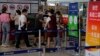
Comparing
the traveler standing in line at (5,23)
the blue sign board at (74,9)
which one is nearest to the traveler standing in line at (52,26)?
the blue sign board at (74,9)

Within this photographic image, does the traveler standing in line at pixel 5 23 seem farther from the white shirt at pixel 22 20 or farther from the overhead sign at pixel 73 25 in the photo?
the overhead sign at pixel 73 25

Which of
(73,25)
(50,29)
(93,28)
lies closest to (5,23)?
(50,29)

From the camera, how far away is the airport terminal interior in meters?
8.37

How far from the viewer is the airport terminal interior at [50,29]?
27.5ft

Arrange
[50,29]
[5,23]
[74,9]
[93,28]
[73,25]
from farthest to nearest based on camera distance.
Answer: [5,23] < [74,9] < [73,25] < [50,29] < [93,28]

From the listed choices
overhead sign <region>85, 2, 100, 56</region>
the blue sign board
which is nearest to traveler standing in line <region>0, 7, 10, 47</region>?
the blue sign board

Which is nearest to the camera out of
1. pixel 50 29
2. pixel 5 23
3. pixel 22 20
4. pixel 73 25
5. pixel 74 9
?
pixel 50 29

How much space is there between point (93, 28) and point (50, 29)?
359 cm

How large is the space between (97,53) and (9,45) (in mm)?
6650

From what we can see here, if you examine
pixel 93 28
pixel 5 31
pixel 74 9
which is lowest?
pixel 5 31

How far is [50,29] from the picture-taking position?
11711mm

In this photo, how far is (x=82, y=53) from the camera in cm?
1129

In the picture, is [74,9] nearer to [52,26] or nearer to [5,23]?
[52,26]

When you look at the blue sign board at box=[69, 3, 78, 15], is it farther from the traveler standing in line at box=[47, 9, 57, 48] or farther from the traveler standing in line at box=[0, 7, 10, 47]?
the traveler standing in line at box=[0, 7, 10, 47]
